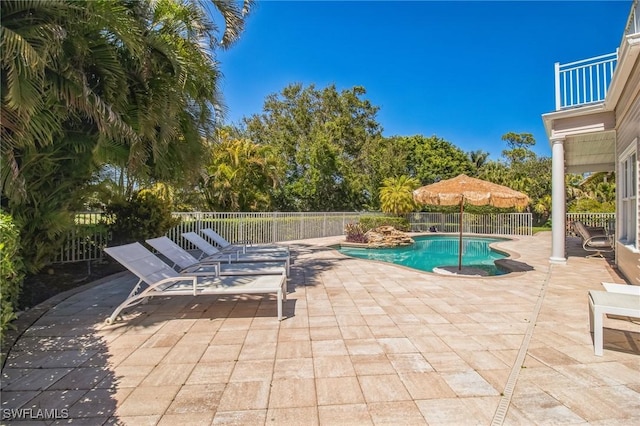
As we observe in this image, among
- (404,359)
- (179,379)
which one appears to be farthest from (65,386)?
(404,359)

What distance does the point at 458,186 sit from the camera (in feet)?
27.9

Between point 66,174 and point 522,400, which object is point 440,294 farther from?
point 66,174

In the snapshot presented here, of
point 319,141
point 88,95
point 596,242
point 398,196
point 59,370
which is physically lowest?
point 59,370

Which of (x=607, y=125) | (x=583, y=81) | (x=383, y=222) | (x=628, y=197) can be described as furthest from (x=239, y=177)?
(x=628, y=197)

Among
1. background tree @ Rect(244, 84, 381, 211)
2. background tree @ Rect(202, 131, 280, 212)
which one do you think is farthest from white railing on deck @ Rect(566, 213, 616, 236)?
background tree @ Rect(202, 131, 280, 212)

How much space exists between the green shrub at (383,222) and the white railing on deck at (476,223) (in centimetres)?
194

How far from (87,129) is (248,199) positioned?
13497mm

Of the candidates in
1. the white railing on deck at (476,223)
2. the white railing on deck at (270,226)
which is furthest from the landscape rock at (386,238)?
the white railing on deck at (476,223)

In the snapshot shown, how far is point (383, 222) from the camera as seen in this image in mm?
19703

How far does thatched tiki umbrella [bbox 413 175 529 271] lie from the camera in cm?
809

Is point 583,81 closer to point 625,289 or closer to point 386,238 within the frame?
point 625,289

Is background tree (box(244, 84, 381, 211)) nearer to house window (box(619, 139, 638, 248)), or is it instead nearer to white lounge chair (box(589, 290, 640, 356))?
house window (box(619, 139, 638, 248))

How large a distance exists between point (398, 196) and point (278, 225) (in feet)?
29.3

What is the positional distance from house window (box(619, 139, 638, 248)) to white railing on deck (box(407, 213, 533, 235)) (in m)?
13.0
